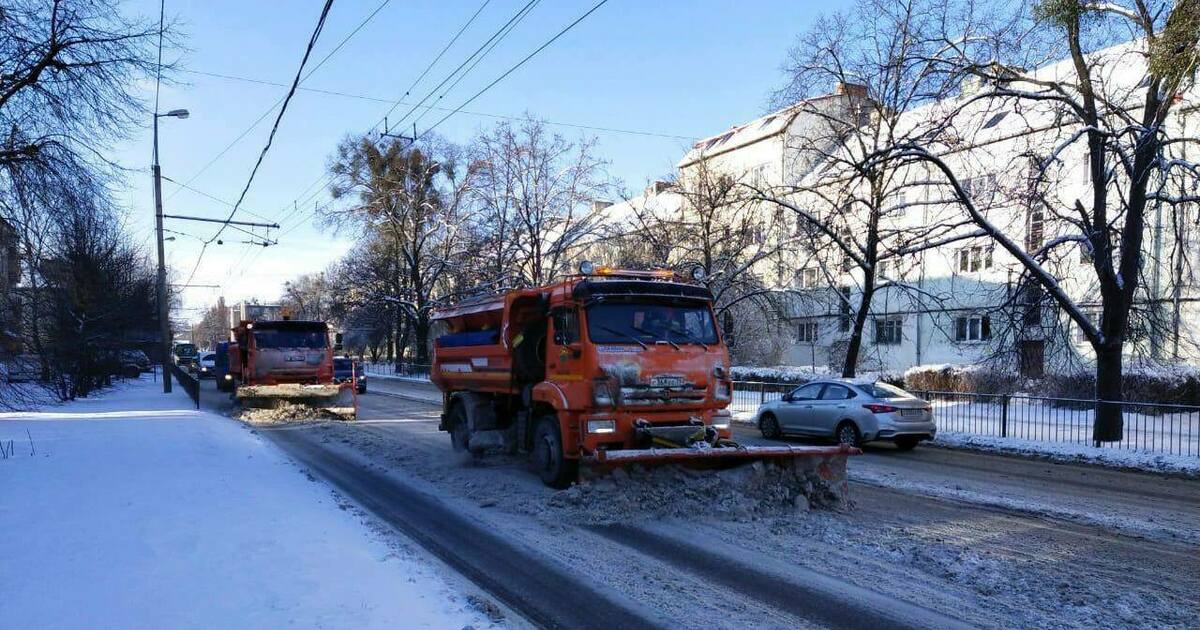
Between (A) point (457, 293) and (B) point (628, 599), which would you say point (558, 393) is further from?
(A) point (457, 293)

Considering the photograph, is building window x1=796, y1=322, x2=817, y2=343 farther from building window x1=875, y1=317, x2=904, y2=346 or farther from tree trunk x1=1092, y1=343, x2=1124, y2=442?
tree trunk x1=1092, y1=343, x2=1124, y2=442

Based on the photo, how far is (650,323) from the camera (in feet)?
33.0

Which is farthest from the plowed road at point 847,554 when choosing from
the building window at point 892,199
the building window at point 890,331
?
the building window at point 890,331

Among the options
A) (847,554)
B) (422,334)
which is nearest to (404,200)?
(422,334)

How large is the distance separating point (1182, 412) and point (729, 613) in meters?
15.3

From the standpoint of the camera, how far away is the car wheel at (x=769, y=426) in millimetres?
17938

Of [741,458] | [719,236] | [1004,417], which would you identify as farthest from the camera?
[719,236]

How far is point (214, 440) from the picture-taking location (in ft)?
47.0

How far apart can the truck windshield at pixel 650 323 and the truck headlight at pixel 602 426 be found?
0.99 meters

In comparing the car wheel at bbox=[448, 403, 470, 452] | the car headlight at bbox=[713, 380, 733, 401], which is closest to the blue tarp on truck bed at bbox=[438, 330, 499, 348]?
the car wheel at bbox=[448, 403, 470, 452]

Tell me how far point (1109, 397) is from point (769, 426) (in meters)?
6.98

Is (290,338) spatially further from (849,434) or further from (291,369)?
(849,434)

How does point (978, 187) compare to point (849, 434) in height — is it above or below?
above

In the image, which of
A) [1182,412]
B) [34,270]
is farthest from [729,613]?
[34,270]
